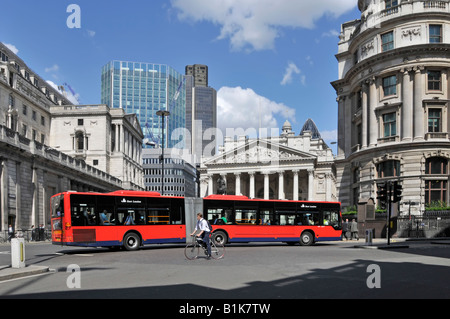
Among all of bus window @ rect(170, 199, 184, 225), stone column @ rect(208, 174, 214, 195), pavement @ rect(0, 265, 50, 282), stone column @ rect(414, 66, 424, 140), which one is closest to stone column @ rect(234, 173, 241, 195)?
stone column @ rect(208, 174, 214, 195)

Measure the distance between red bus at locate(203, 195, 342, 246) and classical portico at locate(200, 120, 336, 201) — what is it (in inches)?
2504

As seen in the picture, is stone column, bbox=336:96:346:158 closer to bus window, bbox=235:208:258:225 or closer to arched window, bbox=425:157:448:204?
arched window, bbox=425:157:448:204

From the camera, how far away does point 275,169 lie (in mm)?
96688

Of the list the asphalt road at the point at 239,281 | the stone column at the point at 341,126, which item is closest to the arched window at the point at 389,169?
the stone column at the point at 341,126

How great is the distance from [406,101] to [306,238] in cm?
2089

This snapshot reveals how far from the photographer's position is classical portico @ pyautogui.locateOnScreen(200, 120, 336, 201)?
9569cm

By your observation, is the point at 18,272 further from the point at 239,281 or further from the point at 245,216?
the point at 245,216

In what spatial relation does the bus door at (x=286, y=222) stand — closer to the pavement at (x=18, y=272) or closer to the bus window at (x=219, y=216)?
the bus window at (x=219, y=216)

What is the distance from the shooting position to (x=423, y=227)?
37.0 metres

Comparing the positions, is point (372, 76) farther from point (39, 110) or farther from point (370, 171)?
point (39, 110)

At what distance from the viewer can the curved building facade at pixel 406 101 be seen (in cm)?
4059

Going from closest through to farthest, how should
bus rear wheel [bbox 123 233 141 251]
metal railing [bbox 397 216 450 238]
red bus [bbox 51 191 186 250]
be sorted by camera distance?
red bus [bbox 51 191 186 250] < bus rear wheel [bbox 123 233 141 251] < metal railing [bbox 397 216 450 238]

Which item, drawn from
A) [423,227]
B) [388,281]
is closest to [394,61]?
[423,227]
